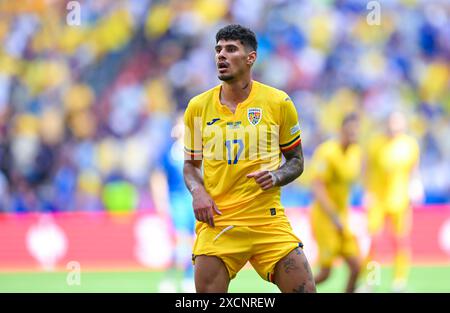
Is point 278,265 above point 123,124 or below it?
below

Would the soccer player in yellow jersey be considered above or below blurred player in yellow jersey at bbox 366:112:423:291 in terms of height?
below

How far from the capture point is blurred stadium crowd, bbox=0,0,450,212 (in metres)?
16.5

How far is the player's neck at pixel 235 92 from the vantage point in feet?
20.2

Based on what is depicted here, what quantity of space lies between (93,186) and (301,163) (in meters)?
10.9

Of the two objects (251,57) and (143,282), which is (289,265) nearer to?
(251,57)

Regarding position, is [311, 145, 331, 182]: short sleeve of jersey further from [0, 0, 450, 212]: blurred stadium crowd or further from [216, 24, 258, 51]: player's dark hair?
[0, 0, 450, 212]: blurred stadium crowd

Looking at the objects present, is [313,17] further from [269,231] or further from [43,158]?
[269,231]

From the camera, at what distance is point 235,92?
20.3 ft

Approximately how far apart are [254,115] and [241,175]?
1.47 feet

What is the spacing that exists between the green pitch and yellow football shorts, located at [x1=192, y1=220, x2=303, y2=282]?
5.29 meters

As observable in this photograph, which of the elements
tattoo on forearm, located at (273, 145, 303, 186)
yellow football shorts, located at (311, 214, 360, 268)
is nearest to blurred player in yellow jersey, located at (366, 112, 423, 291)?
yellow football shorts, located at (311, 214, 360, 268)

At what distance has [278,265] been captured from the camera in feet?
19.4
